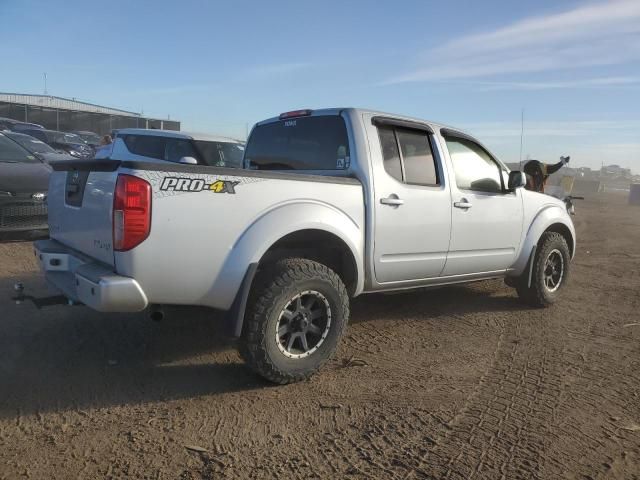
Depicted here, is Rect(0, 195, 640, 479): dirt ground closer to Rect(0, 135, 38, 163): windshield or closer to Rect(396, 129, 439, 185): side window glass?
Rect(396, 129, 439, 185): side window glass

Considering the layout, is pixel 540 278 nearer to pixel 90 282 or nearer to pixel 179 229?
pixel 179 229

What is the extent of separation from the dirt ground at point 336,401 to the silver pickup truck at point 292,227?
46 centimetres

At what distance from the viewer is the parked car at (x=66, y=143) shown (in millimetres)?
19500

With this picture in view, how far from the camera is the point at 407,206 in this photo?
4297 mm

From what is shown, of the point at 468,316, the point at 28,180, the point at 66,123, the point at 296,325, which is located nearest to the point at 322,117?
the point at 296,325

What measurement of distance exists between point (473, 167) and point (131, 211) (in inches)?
132

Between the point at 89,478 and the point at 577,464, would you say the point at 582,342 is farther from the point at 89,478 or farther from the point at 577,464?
the point at 89,478

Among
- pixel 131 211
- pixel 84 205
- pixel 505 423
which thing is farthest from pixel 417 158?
pixel 84 205

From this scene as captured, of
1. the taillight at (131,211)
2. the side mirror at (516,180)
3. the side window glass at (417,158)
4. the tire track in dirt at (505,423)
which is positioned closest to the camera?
the tire track in dirt at (505,423)

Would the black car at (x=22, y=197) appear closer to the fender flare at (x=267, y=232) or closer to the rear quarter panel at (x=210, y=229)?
the rear quarter panel at (x=210, y=229)

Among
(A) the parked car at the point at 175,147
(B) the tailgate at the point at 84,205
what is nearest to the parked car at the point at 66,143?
(A) the parked car at the point at 175,147

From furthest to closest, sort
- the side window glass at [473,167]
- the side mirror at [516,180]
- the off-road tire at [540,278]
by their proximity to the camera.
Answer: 1. the off-road tire at [540,278]
2. the side mirror at [516,180]
3. the side window glass at [473,167]

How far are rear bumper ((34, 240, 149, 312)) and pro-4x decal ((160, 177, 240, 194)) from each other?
0.58 metres

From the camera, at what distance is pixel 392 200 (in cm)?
418
